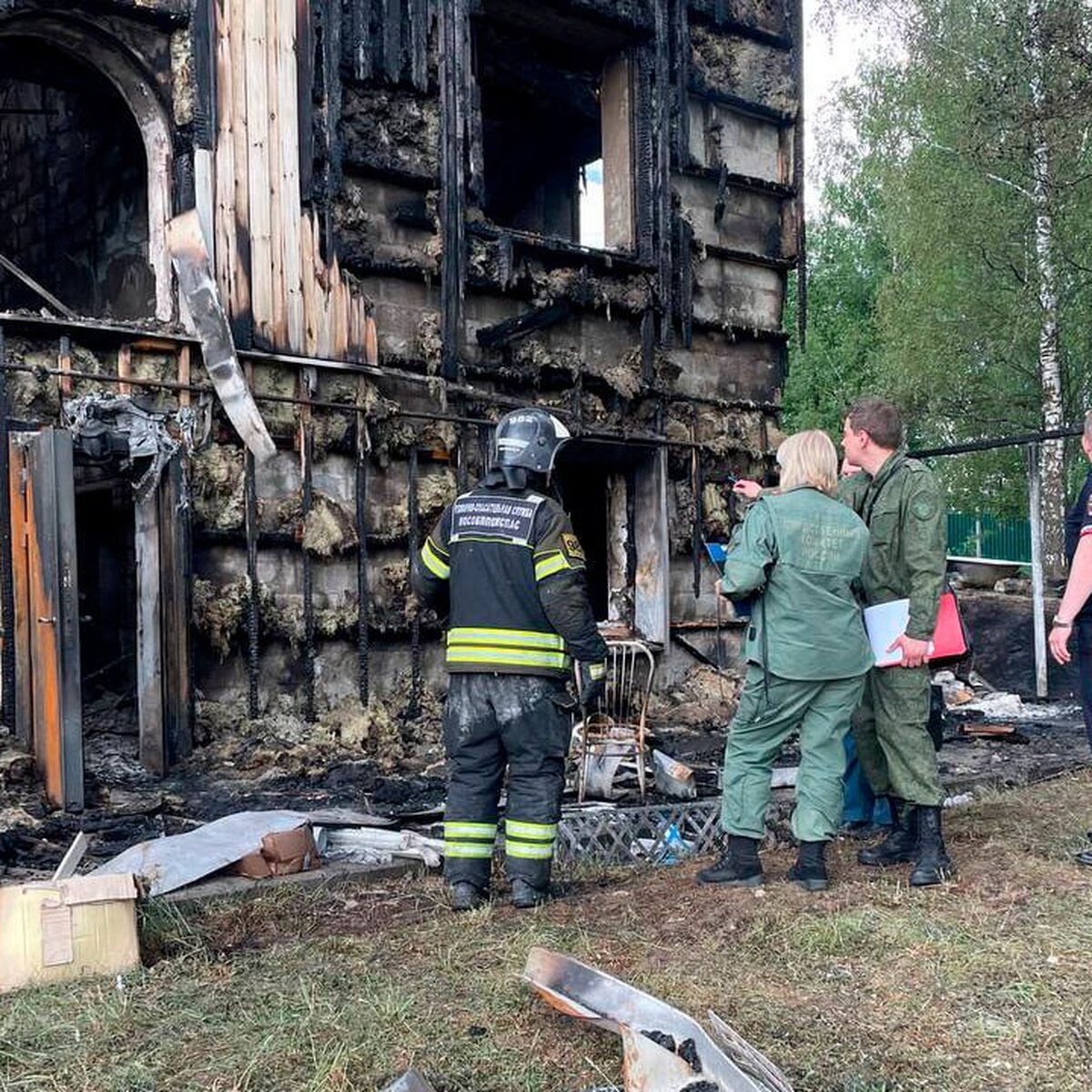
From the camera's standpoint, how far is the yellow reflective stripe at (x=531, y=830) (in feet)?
16.3

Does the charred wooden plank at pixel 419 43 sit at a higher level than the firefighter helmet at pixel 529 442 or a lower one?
higher

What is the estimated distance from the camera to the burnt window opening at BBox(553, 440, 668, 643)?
11258 mm

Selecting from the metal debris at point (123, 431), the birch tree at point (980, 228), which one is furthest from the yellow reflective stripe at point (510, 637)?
the birch tree at point (980, 228)

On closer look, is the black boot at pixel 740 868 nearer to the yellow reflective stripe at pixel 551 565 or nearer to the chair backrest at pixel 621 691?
the yellow reflective stripe at pixel 551 565

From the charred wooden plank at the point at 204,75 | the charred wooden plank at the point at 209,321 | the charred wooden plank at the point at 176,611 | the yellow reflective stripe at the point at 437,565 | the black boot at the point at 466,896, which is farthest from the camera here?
the charred wooden plank at the point at 204,75

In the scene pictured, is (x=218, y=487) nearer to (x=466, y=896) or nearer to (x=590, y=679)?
(x=590, y=679)

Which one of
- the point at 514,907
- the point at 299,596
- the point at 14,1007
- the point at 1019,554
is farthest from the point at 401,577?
the point at 1019,554

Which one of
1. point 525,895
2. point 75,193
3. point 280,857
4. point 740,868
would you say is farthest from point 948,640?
point 75,193

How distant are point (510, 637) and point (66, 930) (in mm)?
2024

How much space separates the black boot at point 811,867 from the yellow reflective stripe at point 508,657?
4.36 ft

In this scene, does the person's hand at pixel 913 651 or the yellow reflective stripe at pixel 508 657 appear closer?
the yellow reflective stripe at pixel 508 657

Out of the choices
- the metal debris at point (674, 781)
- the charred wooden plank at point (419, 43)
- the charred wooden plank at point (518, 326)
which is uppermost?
the charred wooden plank at point (419, 43)

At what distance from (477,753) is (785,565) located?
1544 mm

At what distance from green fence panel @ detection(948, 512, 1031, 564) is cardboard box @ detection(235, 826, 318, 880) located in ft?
77.9
